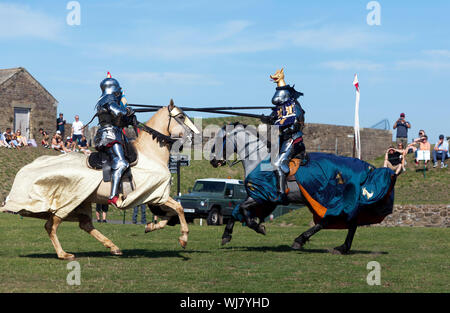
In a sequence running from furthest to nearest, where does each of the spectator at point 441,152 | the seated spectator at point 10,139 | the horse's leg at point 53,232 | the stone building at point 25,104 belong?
the stone building at point 25,104
the seated spectator at point 10,139
the spectator at point 441,152
the horse's leg at point 53,232

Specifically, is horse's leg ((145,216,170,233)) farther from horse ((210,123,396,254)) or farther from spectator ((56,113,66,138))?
spectator ((56,113,66,138))

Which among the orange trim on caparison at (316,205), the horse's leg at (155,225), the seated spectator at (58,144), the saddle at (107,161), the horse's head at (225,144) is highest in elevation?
the seated spectator at (58,144)

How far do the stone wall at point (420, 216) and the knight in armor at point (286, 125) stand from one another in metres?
12.9

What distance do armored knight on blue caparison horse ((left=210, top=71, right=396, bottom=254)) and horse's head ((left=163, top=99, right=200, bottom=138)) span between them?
181 centimetres

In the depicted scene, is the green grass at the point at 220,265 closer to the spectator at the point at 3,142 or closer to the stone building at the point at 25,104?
the spectator at the point at 3,142

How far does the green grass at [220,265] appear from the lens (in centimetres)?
920

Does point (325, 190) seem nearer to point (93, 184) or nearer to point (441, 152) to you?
point (93, 184)

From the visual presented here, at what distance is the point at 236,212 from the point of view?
45.2 feet

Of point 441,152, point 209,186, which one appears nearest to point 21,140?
point 209,186

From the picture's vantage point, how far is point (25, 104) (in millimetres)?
40250

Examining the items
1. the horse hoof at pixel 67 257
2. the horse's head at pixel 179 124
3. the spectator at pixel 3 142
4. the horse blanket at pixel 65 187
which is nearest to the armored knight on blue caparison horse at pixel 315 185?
the horse's head at pixel 179 124

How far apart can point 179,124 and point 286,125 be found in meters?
2.10
